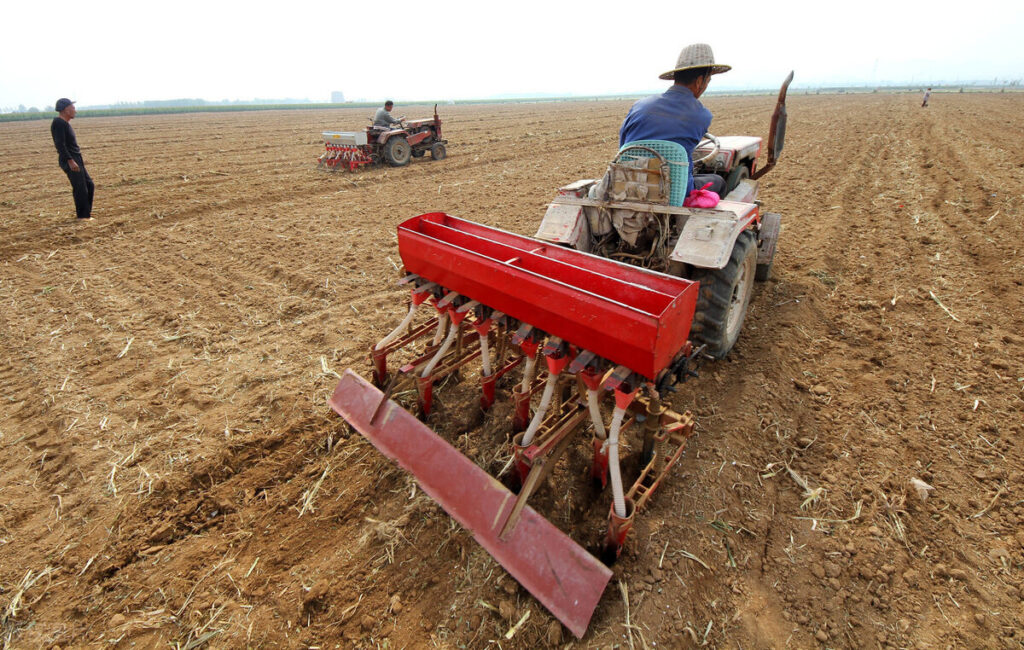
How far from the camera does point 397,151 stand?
1251 centimetres

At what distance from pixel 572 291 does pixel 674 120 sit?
5.87ft

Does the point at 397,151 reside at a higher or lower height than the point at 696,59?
lower

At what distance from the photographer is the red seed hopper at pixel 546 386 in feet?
6.49

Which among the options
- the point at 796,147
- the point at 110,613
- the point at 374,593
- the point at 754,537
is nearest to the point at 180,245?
the point at 110,613

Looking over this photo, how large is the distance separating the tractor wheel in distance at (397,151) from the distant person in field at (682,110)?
1033 cm

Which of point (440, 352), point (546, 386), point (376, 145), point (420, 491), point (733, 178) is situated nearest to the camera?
point (546, 386)

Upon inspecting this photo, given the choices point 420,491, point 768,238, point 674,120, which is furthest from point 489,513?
point 768,238

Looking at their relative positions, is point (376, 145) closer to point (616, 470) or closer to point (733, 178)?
point (733, 178)

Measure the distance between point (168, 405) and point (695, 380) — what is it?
4.00 m

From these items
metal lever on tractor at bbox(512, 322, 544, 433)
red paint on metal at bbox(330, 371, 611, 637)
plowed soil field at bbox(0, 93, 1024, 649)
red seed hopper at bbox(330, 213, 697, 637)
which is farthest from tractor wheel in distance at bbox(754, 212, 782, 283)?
red paint on metal at bbox(330, 371, 611, 637)

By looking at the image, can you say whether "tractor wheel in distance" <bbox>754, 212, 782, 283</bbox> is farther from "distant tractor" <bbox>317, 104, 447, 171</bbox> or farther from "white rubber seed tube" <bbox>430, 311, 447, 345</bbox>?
"distant tractor" <bbox>317, 104, 447, 171</bbox>

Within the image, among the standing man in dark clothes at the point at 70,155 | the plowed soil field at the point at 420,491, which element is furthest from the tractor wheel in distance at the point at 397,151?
the plowed soil field at the point at 420,491

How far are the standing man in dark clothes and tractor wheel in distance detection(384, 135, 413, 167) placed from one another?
6221 mm

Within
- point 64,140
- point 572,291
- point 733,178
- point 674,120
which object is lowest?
point 733,178
